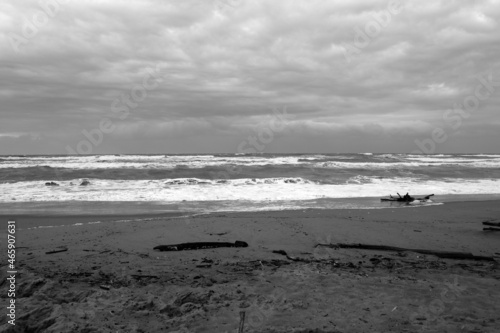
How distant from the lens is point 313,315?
357cm

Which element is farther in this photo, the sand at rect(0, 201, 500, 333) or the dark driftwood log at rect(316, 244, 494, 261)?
the dark driftwood log at rect(316, 244, 494, 261)

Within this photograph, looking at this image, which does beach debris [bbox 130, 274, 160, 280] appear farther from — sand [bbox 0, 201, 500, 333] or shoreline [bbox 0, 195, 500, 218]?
shoreline [bbox 0, 195, 500, 218]

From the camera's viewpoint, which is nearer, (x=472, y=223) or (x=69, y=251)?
(x=69, y=251)

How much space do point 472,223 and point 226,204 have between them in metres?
7.88

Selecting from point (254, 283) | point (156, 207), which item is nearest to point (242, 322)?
point (254, 283)

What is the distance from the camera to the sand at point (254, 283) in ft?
11.3

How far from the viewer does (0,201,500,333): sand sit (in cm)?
345

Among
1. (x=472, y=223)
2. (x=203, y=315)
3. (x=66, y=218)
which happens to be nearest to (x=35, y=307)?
(x=203, y=315)

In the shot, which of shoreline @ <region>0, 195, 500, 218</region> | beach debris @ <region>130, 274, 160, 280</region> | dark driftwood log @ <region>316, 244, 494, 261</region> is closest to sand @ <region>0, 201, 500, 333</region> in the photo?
beach debris @ <region>130, 274, 160, 280</region>

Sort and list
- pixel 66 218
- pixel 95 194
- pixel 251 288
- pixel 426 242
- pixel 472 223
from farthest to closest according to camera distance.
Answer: pixel 95 194, pixel 66 218, pixel 472 223, pixel 426 242, pixel 251 288

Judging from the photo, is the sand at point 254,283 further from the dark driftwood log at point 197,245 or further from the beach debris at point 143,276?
the dark driftwood log at point 197,245

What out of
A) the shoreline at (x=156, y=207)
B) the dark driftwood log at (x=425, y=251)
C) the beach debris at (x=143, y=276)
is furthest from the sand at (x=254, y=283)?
the shoreline at (x=156, y=207)

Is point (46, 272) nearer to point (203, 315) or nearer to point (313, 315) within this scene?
point (203, 315)

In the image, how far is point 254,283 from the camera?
4.50m
